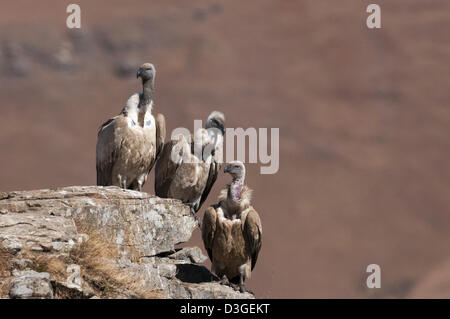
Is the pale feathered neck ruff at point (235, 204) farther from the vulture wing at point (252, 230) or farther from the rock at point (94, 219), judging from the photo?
the rock at point (94, 219)

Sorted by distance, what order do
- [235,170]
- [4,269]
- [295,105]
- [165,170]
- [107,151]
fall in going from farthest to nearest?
[295,105] → [165,170] → [107,151] → [235,170] → [4,269]

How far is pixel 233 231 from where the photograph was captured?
1483 cm

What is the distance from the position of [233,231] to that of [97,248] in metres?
3.05

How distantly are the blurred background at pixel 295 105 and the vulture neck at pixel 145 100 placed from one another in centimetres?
5091

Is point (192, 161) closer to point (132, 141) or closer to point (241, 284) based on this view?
point (132, 141)

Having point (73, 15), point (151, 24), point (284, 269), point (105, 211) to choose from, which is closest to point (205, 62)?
point (151, 24)

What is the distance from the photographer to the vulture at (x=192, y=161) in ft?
57.2

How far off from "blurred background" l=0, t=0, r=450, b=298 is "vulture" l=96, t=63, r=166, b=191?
50.7 meters

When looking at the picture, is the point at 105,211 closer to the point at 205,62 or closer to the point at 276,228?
the point at 276,228

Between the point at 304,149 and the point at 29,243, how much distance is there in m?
78.3

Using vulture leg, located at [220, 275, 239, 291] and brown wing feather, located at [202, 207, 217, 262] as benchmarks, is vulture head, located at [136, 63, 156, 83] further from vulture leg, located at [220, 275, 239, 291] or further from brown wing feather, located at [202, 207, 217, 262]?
vulture leg, located at [220, 275, 239, 291]

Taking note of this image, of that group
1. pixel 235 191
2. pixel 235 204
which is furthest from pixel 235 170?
pixel 235 204

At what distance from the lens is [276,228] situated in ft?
267
